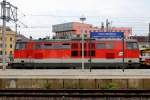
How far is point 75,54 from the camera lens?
3950cm

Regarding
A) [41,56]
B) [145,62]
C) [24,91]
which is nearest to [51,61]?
[41,56]

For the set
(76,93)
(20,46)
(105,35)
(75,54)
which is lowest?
(76,93)

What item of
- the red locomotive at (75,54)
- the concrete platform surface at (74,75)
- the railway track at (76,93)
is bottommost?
the railway track at (76,93)

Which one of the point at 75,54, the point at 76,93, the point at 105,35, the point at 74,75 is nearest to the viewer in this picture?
the point at 76,93

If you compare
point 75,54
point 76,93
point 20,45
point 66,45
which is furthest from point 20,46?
point 76,93

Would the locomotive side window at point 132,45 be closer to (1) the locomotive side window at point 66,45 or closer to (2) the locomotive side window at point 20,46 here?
(1) the locomotive side window at point 66,45

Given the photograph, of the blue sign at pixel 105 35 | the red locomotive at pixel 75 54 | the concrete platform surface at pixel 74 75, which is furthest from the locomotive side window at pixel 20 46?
the concrete platform surface at pixel 74 75

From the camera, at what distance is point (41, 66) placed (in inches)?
1570

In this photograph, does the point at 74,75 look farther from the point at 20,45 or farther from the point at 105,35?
the point at 20,45

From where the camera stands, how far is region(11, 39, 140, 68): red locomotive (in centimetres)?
3925

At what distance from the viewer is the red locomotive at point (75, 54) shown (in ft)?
129

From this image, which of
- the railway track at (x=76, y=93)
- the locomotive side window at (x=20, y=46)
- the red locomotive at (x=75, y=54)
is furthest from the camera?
the locomotive side window at (x=20, y=46)

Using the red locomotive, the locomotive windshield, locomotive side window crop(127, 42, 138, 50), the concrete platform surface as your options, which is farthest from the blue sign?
the locomotive windshield

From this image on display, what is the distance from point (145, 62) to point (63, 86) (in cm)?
2480
